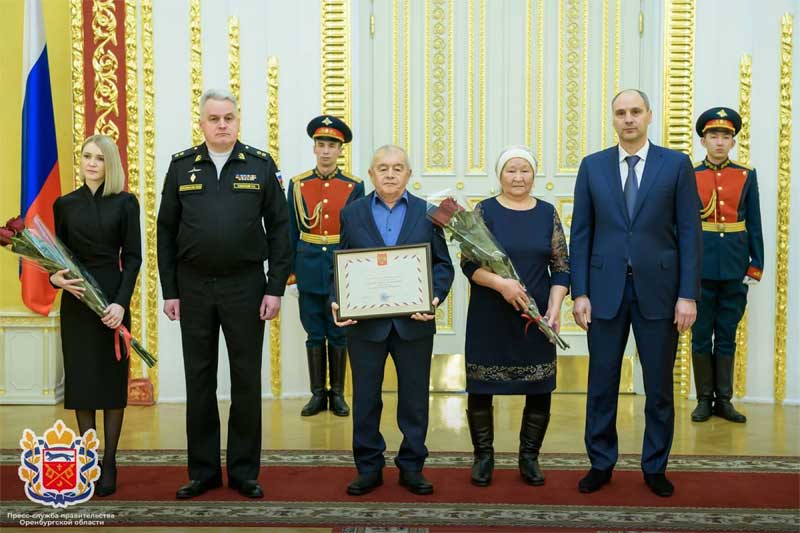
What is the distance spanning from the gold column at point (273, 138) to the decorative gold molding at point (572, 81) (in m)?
1.83

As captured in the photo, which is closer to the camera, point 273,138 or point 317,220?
point 317,220

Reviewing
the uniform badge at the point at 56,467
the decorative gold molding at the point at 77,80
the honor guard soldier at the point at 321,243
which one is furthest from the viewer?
the decorative gold molding at the point at 77,80

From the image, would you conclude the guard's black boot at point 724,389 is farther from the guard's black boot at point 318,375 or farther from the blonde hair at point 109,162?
the blonde hair at point 109,162

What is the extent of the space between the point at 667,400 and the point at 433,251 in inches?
42.9

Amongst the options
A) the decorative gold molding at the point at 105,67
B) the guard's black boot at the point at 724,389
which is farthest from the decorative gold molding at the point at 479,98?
the decorative gold molding at the point at 105,67

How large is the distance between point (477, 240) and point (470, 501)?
997 millimetres

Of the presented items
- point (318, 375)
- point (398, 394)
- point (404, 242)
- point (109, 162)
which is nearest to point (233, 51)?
point (318, 375)

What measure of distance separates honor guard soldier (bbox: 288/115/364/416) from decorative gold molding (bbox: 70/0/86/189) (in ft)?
4.58

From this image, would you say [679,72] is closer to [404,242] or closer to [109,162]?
[404,242]

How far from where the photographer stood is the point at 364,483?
137 inches

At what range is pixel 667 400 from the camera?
3.46m

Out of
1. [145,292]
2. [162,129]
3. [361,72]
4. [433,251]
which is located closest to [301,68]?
[361,72]

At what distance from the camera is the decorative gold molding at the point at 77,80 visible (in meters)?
5.45

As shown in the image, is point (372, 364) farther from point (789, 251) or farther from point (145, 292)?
point (789, 251)
